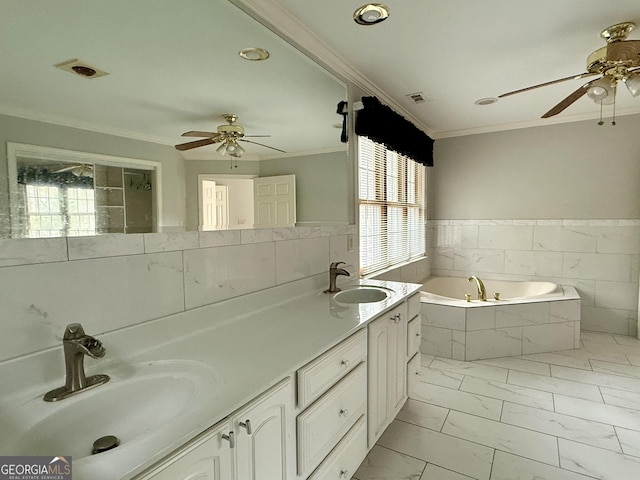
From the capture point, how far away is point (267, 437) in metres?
0.96

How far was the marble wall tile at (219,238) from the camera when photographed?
4.61ft

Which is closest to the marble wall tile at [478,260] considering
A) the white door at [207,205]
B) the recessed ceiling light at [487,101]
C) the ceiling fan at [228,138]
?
the recessed ceiling light at [487,101]

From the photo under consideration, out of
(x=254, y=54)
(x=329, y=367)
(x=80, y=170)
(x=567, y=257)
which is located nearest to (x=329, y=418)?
(x=329, y=367)

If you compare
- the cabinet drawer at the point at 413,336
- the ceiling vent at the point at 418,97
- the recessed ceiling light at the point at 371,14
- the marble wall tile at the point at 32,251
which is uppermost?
the ceiling vent at the point at 418,97

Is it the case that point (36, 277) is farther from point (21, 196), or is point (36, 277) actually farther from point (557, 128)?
point (557, 128)

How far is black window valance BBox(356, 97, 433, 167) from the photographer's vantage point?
98.3 inches

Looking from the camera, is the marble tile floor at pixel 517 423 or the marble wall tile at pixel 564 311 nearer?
the marble tile floor at pixel 517 423

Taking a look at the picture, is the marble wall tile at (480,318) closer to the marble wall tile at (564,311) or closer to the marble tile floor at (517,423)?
the marble tile floor at (517,423)

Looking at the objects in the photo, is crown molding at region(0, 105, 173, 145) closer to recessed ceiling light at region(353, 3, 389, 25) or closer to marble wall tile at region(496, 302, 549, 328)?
recessed ceiling light at region(353, 3, 389, 25)

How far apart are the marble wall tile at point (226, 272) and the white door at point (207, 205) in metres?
0.11

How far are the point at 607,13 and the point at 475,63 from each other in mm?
727

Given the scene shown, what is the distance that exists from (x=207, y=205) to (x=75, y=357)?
754 mm

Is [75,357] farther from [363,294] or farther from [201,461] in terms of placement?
[363,294]

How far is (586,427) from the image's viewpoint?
201cm
